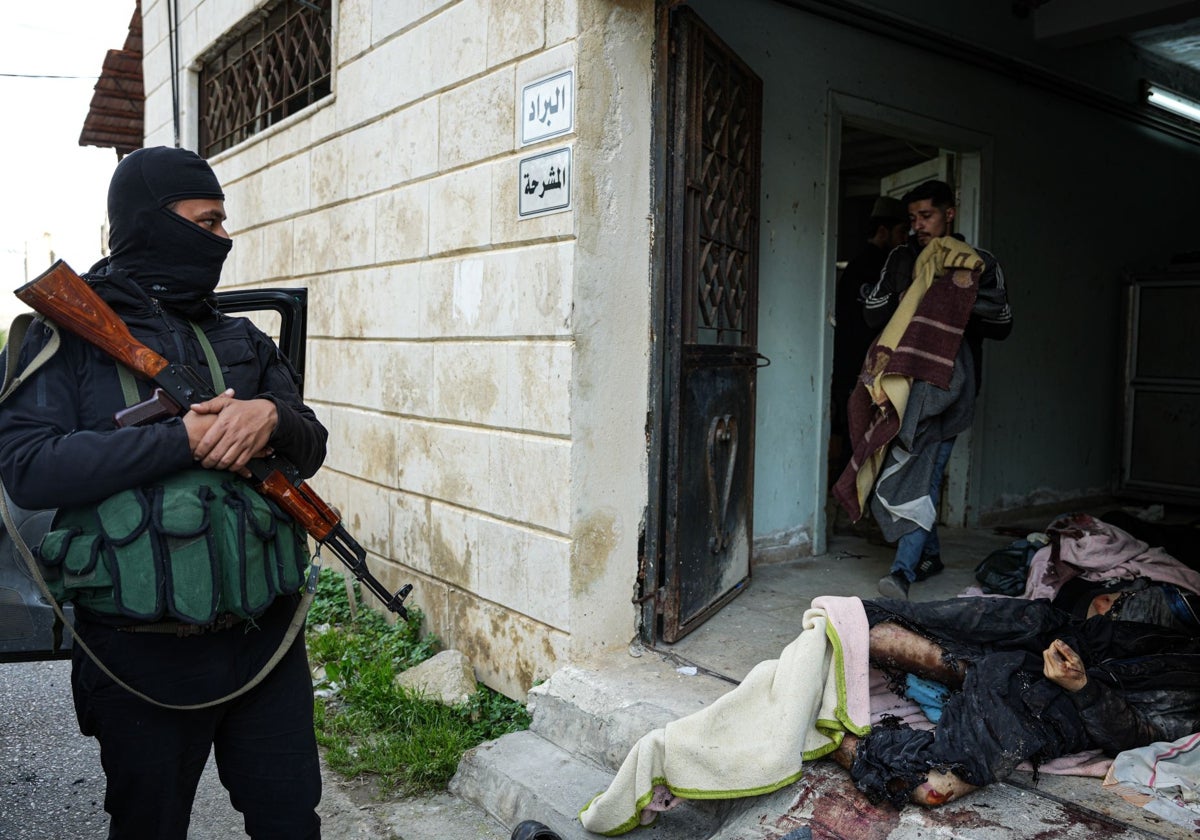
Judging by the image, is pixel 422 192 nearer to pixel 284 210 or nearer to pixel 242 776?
pixel 284 210

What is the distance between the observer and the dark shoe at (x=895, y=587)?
157 inches

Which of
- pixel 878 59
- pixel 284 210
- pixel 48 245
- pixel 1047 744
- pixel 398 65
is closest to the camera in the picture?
pixel 1047 744

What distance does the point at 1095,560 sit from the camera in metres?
3.74

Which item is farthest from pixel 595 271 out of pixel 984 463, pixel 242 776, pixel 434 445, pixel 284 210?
pixel 984 463

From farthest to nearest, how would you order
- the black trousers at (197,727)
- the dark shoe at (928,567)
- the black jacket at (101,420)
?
the dark shoe at (928,567) → the black trousers at (197,727) → the black jacket at (101,420)

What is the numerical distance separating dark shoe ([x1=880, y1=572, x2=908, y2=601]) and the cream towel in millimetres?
1446

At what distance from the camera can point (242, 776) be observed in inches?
76.9

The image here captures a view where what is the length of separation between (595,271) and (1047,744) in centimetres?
205

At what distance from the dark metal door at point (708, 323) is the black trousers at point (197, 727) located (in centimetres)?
181

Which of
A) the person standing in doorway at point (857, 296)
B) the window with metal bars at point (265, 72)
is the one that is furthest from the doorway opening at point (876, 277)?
the window with metal bars at point (265, 72)

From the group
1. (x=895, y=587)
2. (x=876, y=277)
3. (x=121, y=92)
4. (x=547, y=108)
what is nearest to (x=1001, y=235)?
(x=876, y=277)

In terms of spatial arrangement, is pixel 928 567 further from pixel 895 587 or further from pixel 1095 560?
pixel 1095 560

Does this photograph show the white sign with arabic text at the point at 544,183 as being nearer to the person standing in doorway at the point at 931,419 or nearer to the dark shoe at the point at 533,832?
the person standing in doorway at the point at 931,419

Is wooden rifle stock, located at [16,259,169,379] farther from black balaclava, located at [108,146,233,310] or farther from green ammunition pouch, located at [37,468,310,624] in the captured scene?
green ammunition pouch, located at [37,468,310,624]
